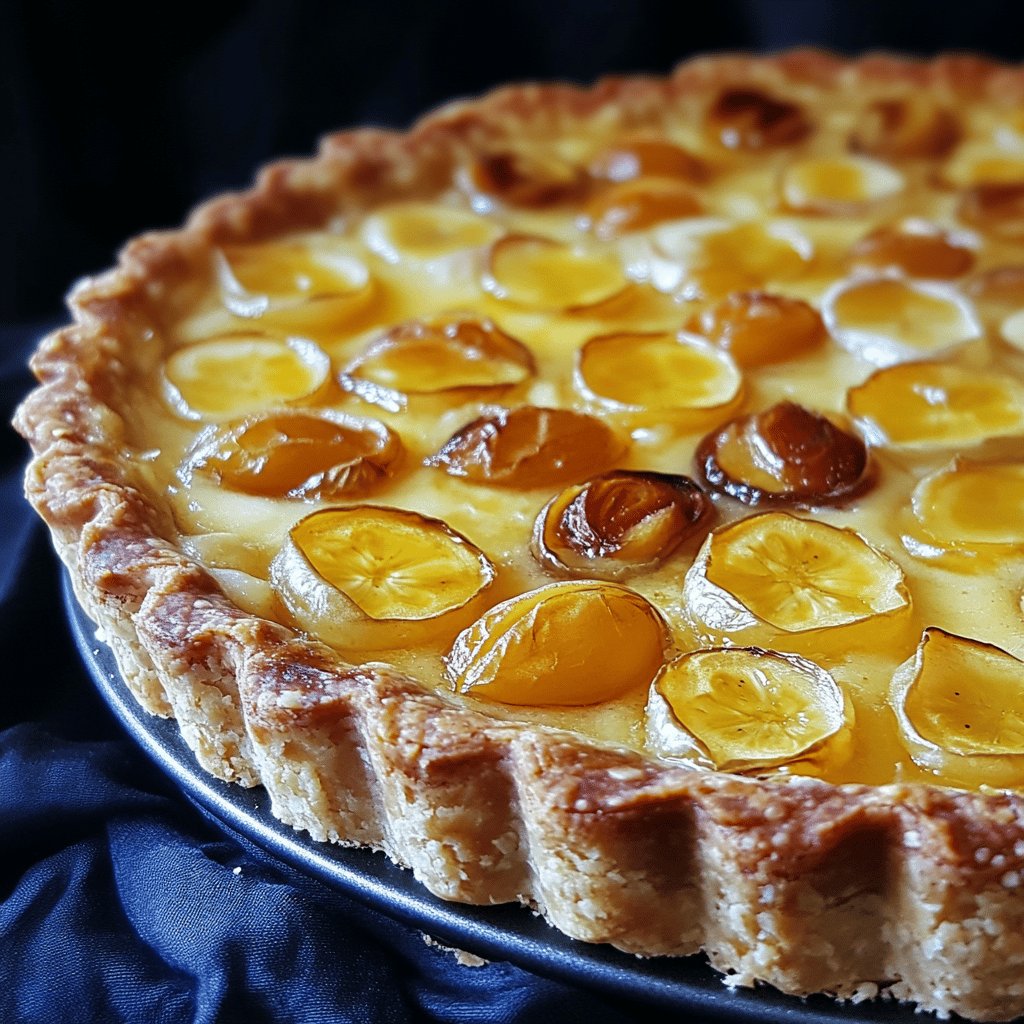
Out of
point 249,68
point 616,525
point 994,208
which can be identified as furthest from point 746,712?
point 249,68

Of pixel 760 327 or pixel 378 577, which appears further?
pixel 760 327

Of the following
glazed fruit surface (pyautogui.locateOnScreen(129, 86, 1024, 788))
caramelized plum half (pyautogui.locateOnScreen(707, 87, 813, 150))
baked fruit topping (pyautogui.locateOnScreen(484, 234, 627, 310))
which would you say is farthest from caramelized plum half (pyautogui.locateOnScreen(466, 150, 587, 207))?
caramelized plum half (pyautogui.locateOnScreen(707, 87, 813, 150))

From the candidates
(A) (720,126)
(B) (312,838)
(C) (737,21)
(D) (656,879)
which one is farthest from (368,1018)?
(C) (737,21)

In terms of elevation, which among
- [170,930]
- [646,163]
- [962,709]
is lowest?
[170,930]

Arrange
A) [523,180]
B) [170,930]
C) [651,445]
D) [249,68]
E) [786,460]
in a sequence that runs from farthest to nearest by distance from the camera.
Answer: [249,68], [523,180], [651,445], [786,460], [170,930]

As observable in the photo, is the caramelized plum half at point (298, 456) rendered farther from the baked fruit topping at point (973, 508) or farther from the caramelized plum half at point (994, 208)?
the caramelized plum half at point (994, 208)

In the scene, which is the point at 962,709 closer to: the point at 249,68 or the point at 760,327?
the point at 760,327

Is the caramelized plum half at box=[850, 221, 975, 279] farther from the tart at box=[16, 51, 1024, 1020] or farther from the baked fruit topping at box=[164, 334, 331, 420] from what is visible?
the baked fruit topping at box=[164, 334, 331, 420]
